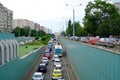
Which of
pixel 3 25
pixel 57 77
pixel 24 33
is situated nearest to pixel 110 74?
pixel 57 77

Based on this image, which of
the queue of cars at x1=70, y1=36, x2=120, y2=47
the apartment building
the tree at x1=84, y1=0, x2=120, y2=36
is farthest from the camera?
the apartment building

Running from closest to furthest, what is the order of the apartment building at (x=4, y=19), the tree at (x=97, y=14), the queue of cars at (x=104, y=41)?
the queue of cars at (x=104, y=41)
the tree at (x=97, y=14)
the apartment building at (x=4, y=19)

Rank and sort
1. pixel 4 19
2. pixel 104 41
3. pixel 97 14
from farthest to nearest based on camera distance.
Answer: pixel 4 19 < pixel 97 14 < pixel 104 41

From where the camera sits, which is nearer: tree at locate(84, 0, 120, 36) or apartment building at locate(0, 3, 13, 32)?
tree at locate(84, 0, 120, 36)

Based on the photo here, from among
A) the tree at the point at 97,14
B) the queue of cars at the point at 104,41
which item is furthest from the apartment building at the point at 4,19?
the queue of cars at the point at 104,41

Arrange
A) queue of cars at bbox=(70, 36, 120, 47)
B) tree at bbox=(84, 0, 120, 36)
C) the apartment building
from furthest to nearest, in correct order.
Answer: the apartment building < tree at bbox=(84, 0, 120, 36) < queue of cars at bbox=(70, 36, 120, 47)

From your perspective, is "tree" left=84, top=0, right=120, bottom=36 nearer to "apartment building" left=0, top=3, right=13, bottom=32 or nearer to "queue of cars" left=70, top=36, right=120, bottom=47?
"queue of cars" left=70, top=36, right=120, bottom=47

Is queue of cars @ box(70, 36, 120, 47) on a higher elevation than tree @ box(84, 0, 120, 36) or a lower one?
lower

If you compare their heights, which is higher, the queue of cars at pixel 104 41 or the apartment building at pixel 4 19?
the apartment building at pixel 4 19

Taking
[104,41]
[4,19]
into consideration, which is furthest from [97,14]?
[4,19]

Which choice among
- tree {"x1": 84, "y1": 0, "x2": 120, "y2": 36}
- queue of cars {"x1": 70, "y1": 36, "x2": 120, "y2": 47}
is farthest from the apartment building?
queue of cars {"x1": 70, "y1": 36, "x2": 120, "y2": 47}

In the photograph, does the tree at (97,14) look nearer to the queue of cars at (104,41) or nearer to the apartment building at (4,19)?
the queue of cars at (104,41)

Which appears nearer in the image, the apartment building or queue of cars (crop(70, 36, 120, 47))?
queue of cars (crop(70, 36, 120, 47))

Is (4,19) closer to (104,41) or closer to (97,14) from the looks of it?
(97,14)
